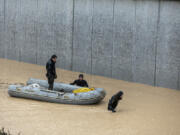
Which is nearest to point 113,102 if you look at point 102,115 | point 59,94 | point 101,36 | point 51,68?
point 102,115

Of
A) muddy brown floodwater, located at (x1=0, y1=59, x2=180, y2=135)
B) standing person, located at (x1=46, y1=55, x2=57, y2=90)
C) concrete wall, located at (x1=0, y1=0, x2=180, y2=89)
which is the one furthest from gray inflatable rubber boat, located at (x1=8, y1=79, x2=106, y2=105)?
concrete wall, located at (x1=0, y1=0, x2=180, y2=89)

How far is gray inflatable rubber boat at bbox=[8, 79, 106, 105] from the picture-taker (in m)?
13.1

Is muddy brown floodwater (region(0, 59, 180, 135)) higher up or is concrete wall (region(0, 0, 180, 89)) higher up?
concrete wall (region(0, 0, 180, 89))

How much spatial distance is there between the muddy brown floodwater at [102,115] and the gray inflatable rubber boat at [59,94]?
0.58 feet

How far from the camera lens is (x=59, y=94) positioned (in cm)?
1334

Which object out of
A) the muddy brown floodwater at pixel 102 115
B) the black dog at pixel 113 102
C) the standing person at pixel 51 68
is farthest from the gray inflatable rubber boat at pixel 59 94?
the black dog at pixel 113 102

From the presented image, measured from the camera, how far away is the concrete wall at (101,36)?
51.1 feet

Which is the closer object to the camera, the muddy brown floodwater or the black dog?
the muddy brown floodwater

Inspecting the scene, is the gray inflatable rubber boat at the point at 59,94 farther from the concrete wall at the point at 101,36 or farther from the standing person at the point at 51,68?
the concrete wall at the point at 101,36

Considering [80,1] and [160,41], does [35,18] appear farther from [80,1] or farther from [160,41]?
[160,41]

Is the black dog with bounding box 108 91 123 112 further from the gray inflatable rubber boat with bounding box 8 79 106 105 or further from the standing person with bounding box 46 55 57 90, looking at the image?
the standing person with bounding box 46 55 57 90

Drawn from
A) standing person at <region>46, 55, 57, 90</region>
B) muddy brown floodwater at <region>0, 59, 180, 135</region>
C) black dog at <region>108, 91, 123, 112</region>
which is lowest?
muddy brown floodwater at <region>0, 59, 180, 135</region>

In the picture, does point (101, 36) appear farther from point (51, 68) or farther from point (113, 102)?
point (113, 102)

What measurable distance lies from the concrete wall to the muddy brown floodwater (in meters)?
1.15
